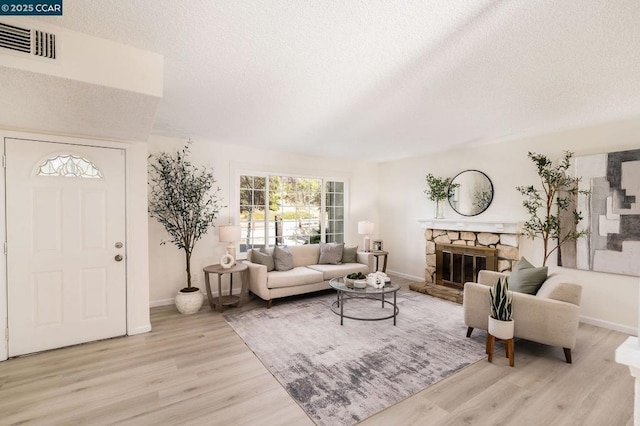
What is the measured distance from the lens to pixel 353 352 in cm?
284

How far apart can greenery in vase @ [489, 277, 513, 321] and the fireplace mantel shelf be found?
6.50 ft

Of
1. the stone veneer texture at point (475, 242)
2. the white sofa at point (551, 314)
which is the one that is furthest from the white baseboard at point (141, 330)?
the stone veneer texture at point (475, 242)

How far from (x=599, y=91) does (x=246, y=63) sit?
3.12 m

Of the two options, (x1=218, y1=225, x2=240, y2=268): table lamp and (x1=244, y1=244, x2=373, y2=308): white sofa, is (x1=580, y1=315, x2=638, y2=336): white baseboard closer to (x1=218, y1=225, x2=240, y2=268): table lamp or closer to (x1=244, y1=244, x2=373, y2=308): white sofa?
(x1=244, y1=244, x2=373, y2=308): white sofa

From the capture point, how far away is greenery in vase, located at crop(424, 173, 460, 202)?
5.16 metres

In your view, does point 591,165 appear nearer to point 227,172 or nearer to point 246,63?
point 246,63

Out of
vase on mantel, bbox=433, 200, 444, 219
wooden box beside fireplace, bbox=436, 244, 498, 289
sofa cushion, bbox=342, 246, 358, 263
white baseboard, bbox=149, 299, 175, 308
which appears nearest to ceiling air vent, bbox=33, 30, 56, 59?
white baseboard, bbox=149, 299, 175, 308

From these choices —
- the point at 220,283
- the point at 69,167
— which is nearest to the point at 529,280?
the point at 220,283

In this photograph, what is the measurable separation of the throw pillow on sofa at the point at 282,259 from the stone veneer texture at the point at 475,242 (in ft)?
8.65

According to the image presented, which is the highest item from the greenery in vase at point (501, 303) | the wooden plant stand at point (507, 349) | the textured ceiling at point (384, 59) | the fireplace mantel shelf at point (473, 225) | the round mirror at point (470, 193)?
the textured ceiling at point (384, 59)

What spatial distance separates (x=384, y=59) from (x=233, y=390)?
2.76 metres

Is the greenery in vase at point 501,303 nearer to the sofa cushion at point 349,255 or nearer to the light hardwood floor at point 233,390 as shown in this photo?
the light hardwood floor at point 233,390

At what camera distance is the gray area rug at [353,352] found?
7.12 ft

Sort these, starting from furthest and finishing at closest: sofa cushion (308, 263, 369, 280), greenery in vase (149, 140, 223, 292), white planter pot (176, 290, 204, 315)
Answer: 1. sofa cushion (308, 263, 369, 280)
2. greenery in vase (149, 140, 223, 292)
3. white planter pot (176, 290, 204, 315)
